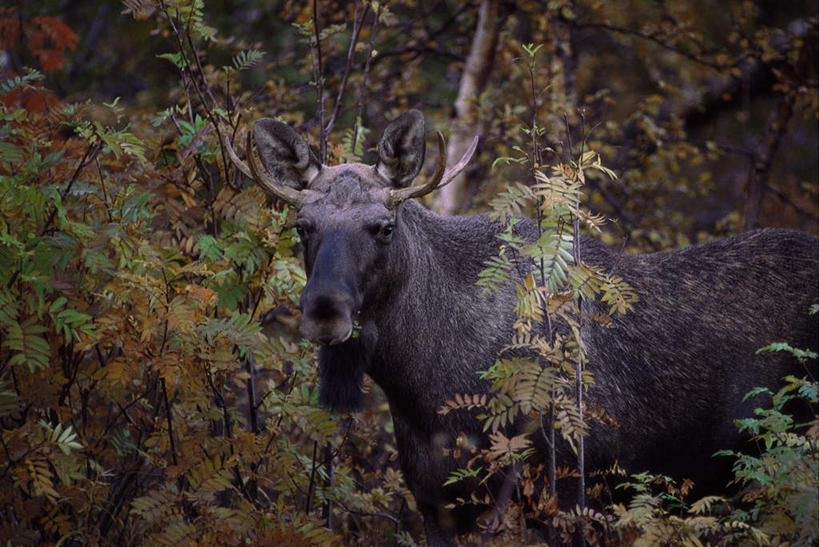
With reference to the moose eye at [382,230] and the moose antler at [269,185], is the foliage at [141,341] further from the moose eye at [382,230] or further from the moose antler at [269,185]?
→ the moose eye at [382,230]

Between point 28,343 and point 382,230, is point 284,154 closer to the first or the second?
point 382,230

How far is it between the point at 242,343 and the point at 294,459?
1.05 m

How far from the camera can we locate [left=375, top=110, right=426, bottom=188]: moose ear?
5004mm

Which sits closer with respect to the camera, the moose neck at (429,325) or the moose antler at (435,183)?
the moose antler at (435,183)

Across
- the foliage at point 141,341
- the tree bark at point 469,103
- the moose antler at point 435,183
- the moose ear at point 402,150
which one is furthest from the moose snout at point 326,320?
the tree bark at point 469,103

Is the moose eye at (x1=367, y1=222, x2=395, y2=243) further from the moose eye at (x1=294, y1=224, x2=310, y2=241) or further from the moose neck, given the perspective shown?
the moose eye at (x1=294, y1=224, x2=310, y2=241)

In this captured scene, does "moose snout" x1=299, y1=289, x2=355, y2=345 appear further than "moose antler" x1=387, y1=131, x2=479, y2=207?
No

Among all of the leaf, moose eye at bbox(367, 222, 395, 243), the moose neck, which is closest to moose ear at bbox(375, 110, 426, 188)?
the moose neck

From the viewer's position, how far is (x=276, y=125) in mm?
5156

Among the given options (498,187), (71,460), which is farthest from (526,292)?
(498,187)

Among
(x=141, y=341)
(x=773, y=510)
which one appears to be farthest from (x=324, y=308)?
(x=773, y=510)

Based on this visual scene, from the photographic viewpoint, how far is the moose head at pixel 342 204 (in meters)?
4.34

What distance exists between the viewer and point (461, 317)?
5344mm

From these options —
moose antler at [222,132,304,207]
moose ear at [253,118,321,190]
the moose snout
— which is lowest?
the moose snout
